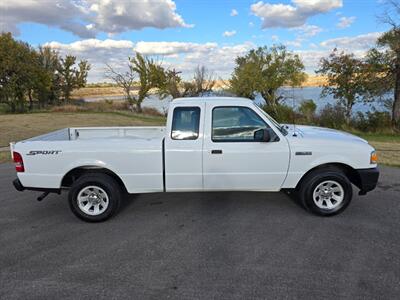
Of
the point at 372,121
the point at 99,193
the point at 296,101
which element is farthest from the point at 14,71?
the point at 372,121

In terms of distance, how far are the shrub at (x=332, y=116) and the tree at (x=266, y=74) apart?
20848mm

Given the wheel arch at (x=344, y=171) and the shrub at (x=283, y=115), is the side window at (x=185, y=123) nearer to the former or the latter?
the wheel arch at (x=344, y=171)

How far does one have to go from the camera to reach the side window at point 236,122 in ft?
14.9

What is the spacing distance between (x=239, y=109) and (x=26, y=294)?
3379 mm

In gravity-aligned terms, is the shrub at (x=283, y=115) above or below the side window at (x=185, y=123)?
below

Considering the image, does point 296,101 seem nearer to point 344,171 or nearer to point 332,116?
point 332,116

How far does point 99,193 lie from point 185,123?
164 centimetres

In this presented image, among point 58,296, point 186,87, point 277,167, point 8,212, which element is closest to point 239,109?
point 277,167

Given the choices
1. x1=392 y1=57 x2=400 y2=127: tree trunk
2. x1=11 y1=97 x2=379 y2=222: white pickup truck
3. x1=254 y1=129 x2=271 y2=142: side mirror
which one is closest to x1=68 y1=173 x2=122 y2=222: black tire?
x1=11 y1=97 x2=379 y2=222: white pickup truck

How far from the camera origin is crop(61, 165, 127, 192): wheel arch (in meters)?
4.59

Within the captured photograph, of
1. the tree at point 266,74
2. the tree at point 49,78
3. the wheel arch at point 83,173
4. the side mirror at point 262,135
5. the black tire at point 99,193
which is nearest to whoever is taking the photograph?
the side mirror at point 262,135

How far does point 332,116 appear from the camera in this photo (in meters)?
21.0

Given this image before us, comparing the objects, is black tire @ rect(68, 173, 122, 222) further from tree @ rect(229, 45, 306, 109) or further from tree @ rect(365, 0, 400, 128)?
tree @ rect(229, 45, 306, 109)

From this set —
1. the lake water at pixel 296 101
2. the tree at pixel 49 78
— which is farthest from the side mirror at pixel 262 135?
the tree at pixel 49 78
